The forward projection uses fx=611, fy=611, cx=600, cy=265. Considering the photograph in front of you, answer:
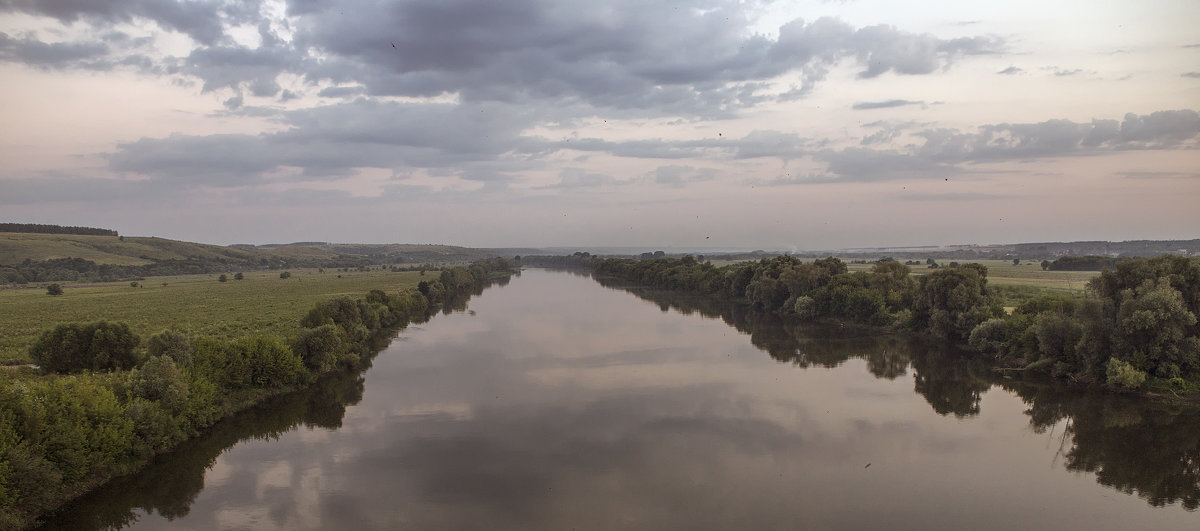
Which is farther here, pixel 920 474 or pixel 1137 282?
pixel 1137 282

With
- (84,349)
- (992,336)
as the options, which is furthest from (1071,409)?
(84,349)

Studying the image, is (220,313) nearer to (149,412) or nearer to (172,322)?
(172,322)

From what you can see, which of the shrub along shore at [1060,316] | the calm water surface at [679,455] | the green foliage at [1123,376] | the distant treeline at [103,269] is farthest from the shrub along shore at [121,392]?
the distant treeline at [103,269]

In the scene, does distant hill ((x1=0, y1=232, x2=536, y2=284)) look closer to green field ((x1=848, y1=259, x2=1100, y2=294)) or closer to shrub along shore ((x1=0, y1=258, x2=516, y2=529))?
shrub along shore ((x1=0, y1=258, x2=516, y2=529))

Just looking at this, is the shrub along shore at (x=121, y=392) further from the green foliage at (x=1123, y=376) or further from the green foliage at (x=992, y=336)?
the green foliage at (x=1123, y=376)

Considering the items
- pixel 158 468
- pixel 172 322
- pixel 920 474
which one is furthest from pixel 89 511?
pixel 172 322
